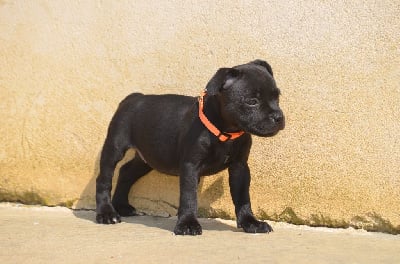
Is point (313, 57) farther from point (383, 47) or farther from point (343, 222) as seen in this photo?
point (343, 222)

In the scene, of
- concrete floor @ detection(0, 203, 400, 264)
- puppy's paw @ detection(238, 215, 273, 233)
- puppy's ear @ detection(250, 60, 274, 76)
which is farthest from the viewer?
puppy's ear @ detection(250, 60, 274, 76)

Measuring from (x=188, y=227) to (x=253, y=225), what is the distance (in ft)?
1.46

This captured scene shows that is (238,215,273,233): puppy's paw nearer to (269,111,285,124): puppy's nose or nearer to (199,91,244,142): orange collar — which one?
(199,91,244,142): orange collar

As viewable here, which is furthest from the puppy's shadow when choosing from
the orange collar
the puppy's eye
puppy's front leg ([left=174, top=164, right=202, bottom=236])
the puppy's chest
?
the puppy's eye

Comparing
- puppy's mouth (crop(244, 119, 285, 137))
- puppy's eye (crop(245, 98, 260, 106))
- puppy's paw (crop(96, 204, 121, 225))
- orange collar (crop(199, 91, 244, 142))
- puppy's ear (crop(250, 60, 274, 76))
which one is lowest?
puppy's paw (crop(96, 204, 121, 225))

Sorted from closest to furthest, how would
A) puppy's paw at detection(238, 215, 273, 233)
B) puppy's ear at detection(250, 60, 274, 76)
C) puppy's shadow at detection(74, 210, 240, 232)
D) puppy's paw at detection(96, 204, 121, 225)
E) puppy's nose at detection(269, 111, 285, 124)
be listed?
puppy's nose at detection(269, 111, 285, 124) → puppy's paw at detection(238, 215, 273, 233) → puppy's ear at detection(250, 60, 274, 76) → puppy's shadow at detection(74, 210, 240, 232) → puppy's paw at detection(96, 204, 121, 225)

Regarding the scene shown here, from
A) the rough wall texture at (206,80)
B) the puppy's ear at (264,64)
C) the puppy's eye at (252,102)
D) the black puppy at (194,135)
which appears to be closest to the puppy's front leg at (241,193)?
the black puppy at (194,135)

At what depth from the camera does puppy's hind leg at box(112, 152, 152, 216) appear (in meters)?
5.61

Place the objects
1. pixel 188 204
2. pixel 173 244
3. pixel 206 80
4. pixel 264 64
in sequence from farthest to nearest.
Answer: pixel 206 80, pixel 264 64, pixel 188 204, pixel 173 244

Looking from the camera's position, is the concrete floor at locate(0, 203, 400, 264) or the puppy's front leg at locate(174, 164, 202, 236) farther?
the puppy's front leg at locate(174, 164, 202, 236)

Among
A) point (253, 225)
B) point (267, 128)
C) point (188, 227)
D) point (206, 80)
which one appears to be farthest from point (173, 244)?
point (206, 80)

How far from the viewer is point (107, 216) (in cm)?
520

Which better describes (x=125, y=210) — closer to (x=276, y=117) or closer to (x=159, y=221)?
(x=159, y=221)

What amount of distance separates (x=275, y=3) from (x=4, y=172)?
2.74 metres
